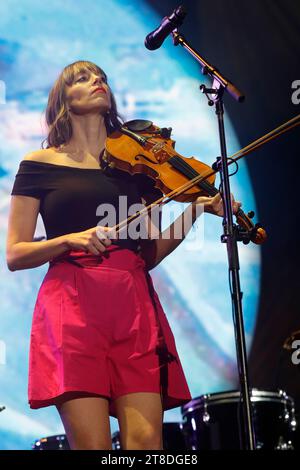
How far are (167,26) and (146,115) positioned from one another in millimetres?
1335

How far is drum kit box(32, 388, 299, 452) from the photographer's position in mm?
3512

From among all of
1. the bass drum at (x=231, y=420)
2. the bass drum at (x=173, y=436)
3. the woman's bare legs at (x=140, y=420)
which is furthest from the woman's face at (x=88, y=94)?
the bass drum at (x=173, y=436)

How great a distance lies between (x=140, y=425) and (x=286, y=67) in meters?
2.80

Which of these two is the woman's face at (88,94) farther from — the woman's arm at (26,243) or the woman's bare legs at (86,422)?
the woman's bare legs at (86,422)

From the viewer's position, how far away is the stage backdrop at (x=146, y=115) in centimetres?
360

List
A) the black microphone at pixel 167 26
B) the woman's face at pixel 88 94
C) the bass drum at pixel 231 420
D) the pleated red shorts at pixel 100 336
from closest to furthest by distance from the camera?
the pleated red shorts at pixel 100 336, the black microphone at pixel 167 26, the woman's face at pixel 88 94, the bass drum at pixel 231 420

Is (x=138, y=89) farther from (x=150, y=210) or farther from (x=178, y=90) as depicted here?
(x=150, y=210)

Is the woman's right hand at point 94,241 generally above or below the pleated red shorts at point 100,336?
above

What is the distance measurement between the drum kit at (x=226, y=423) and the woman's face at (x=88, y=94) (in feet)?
5.48

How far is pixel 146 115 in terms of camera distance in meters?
3.75

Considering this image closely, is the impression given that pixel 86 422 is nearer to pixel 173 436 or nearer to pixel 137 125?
pixel 137 125

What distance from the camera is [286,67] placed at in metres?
4.17

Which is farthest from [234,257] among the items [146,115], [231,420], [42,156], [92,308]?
[146,115]

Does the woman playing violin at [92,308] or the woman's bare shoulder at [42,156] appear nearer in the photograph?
the woman playing violin at [92,308]
